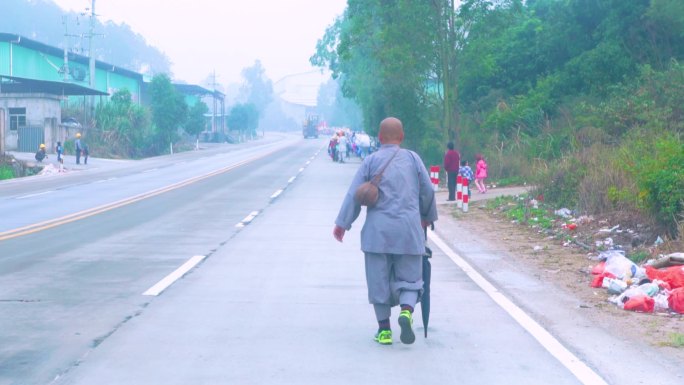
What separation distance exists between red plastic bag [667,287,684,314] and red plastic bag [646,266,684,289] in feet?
1.44

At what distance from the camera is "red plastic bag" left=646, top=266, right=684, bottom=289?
9781 mm

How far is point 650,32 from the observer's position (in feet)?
100

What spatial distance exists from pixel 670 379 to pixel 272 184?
2651 centimetres

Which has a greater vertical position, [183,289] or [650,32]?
[650,32]

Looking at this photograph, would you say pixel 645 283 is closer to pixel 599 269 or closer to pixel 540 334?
pixel 599 269

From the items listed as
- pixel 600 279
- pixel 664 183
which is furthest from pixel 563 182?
pixel 600 279

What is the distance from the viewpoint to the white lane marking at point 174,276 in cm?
991

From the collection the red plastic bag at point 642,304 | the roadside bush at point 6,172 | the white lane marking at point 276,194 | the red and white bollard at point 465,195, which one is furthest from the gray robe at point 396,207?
the roadside bush at point 6,172

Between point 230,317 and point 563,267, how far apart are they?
5785 millimetres

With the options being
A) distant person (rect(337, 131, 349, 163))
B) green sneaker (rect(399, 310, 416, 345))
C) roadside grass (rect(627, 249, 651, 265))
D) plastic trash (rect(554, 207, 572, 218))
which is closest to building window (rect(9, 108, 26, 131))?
distant person (rect(337, 131, 349, 163))

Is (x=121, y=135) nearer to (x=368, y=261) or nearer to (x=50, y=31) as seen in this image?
(x=368, y=261)

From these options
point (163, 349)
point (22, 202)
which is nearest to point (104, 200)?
point (22, 202)

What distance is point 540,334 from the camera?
309 inches

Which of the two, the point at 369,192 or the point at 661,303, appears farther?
the point at 661,303
